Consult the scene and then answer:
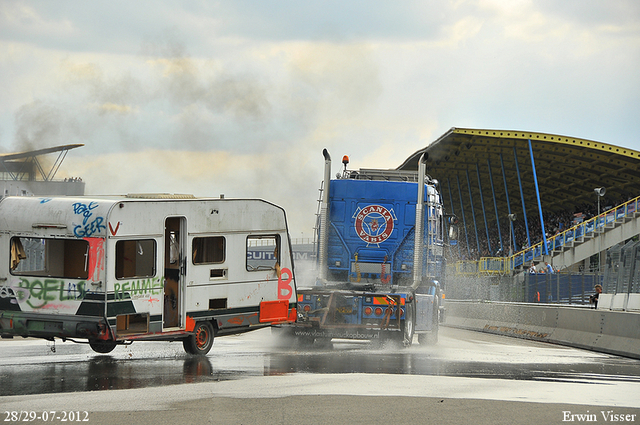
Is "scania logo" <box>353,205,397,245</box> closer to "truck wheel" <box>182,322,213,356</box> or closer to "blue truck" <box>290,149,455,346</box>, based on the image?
"blue truck" <box>290,149,455,346</box>

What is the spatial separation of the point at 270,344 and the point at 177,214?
505 centimetres

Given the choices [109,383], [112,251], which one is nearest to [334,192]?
[112,251]

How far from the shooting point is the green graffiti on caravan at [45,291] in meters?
12.4

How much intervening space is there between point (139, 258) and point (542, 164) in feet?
144

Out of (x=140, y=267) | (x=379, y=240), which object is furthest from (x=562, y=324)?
(x=140, y=267)

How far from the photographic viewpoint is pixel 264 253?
1520cm

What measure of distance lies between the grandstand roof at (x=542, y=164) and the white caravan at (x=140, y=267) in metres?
32.2

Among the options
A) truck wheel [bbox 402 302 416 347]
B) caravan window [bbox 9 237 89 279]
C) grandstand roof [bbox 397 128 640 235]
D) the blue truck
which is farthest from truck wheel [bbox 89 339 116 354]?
grandstand roof [bbox 397 128 640 235]

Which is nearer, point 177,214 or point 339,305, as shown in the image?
point 177,214

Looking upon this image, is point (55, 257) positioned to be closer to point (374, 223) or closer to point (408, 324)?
point (374, 223)

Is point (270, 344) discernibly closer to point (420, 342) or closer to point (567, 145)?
point (420, 342)

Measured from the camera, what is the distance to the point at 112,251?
488 inches

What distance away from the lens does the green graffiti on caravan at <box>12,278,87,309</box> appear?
40.8 ft

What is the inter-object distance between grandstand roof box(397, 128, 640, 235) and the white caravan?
3224cm
